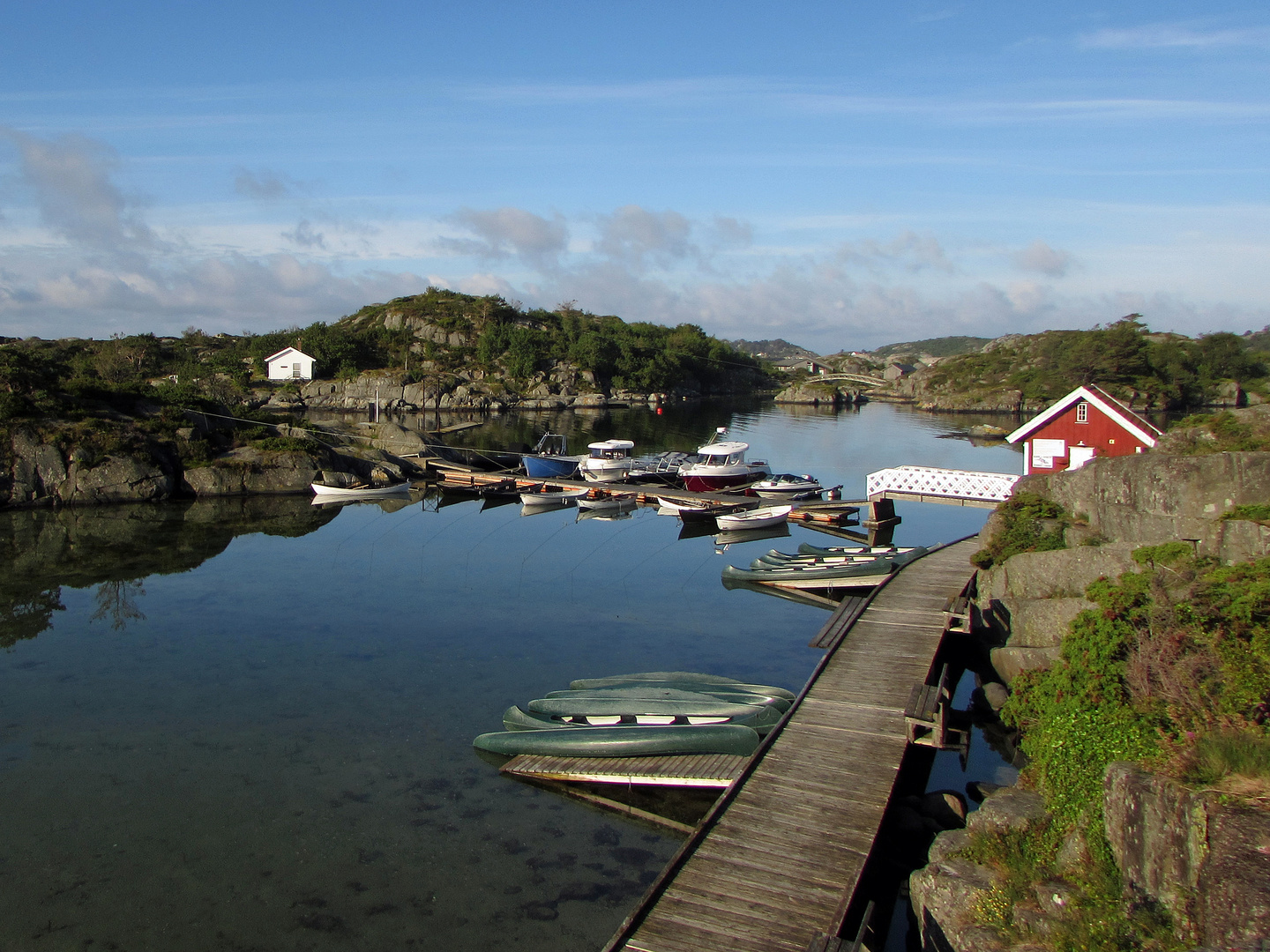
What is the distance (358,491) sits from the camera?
146 feet

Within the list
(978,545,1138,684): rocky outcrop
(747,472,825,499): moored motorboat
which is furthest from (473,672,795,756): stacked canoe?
(747,472,825,499): moored motorboat

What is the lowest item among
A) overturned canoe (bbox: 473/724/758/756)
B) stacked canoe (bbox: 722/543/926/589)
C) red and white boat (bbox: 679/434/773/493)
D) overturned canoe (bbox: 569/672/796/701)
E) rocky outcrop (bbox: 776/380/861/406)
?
overturned canoe (bbox: 473/724/758/756)

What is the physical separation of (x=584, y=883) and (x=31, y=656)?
16614 millimetres

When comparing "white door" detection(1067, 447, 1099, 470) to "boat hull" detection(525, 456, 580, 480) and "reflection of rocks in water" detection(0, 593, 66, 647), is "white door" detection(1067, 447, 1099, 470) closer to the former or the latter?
"boat hull" detection(525, 456, 580, 480)

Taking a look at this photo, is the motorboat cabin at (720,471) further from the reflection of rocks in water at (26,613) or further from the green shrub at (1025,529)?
the reflection of rocks in water at (26,613)

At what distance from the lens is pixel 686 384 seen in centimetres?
15075

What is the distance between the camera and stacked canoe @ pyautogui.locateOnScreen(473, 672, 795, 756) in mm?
15133

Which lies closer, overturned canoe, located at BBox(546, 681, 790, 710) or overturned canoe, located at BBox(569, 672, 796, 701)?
overturned canoe, located at BBox(546, 681, 790, 710)

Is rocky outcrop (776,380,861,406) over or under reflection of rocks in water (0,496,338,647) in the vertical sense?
over

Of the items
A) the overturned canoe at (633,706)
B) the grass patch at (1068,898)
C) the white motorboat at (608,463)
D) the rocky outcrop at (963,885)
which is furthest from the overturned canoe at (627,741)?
the white motorboat at (608,463)

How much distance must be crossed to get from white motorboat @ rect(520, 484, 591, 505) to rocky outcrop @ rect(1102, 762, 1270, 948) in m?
35.3

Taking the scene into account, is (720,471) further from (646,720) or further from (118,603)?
(646,720)

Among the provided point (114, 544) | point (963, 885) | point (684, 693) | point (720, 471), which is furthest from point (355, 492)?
point (963, 885)

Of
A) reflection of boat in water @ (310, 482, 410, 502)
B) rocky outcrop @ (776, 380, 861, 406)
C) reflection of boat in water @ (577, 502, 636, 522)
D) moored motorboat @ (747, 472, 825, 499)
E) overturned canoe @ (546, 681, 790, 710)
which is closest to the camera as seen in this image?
overturned canoe @ (546, 681, 790, 710)
